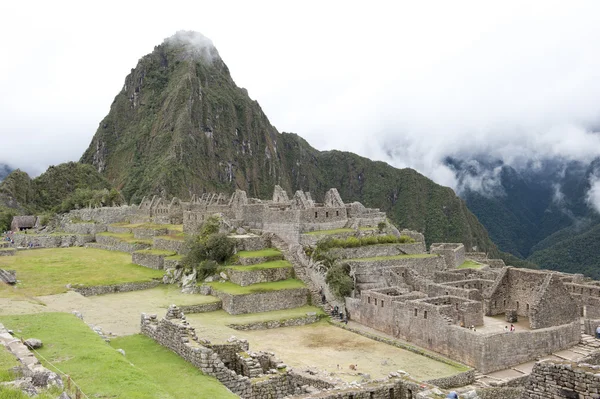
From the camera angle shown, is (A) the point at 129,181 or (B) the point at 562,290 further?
(A) the point at 129,181

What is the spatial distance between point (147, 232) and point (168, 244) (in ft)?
24.7

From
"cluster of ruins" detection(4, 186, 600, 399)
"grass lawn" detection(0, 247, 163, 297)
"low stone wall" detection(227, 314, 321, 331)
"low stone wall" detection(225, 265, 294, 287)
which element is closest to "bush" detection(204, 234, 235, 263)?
"low stone wall" detection(225, 265, 294, 287)

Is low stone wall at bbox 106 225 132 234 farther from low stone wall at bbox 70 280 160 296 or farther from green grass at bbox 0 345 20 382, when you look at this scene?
green grass at bbox 0 345 20 382

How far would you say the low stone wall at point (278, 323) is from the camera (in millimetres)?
21172

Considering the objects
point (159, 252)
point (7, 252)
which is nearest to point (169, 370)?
point (159, 252)

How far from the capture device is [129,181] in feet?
537

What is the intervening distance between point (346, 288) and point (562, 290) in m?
9.06

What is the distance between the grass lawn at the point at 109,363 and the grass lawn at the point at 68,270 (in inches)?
364

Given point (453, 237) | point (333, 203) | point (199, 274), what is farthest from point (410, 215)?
point (199, 274)

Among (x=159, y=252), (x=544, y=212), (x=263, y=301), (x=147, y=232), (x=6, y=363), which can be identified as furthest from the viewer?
(x=544, y=212)

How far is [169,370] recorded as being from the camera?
32.4 ft

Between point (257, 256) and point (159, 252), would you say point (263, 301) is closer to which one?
point (257, 256)

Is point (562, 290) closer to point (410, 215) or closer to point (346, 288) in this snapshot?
point (346, 288)

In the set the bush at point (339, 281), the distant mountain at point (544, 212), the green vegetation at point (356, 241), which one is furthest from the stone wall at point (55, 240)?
the distant mountain at point (544, 212)
